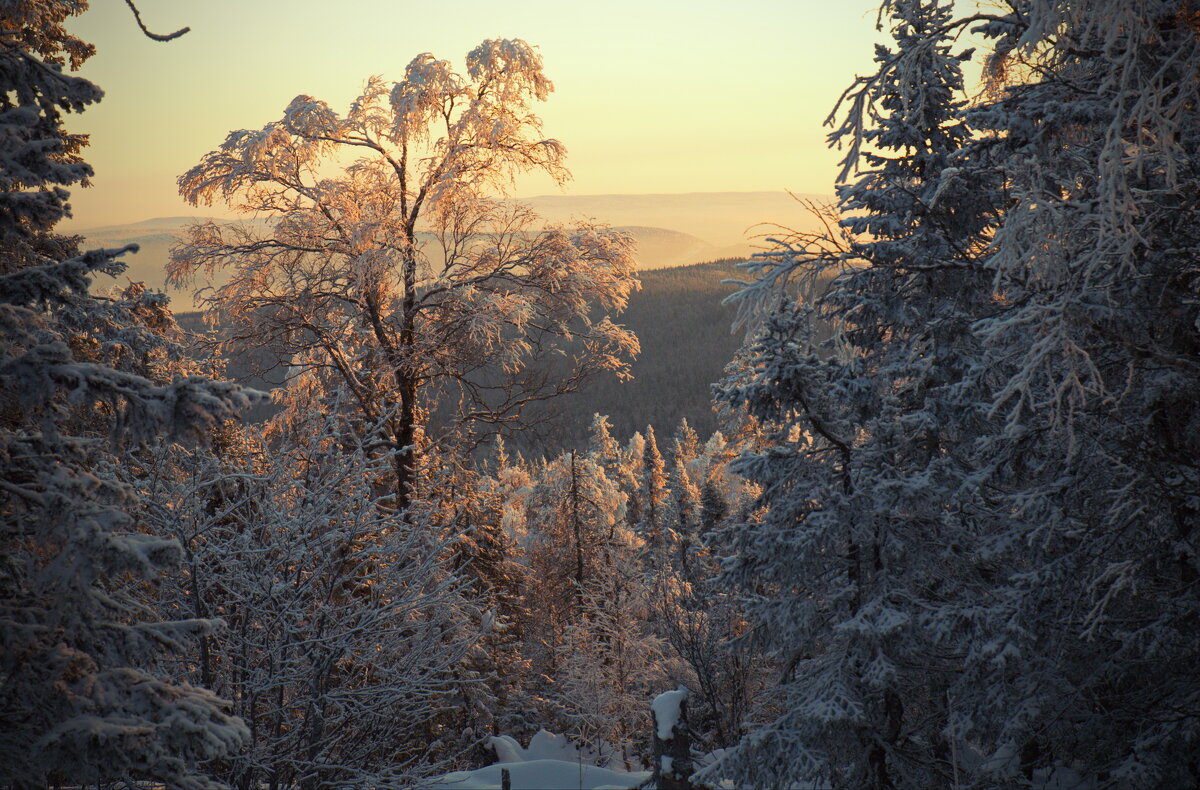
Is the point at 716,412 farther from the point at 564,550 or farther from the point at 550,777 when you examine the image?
the point at 564,550

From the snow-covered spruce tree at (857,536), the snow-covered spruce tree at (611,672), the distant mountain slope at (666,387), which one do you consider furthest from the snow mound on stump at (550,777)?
the distant mountain slope at (666,387)

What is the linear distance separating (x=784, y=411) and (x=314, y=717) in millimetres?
5802

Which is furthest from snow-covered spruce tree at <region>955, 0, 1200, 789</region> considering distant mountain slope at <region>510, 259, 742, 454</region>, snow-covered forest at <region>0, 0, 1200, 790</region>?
distant mountain slope at <region>510, 259, 742, 454</region>

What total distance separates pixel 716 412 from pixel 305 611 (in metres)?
5.32

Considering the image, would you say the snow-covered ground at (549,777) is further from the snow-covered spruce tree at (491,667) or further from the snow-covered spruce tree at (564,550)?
the snow-covered spruce tree at (564,550)

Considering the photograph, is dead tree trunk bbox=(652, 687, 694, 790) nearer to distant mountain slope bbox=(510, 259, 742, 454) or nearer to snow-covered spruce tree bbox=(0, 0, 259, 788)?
snow-covered spruce tree bbox=(0, 0, 259, 788)

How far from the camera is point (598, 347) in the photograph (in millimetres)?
10969

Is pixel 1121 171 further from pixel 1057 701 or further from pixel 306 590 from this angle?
pixel 306 590

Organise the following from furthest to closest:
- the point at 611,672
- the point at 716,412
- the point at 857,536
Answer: the point at 611,672 → the point at 716,412 → the point at 857,536

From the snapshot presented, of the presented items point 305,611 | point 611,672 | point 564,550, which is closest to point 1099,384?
point 305,611

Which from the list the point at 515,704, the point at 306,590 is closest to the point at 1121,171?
the point at 306,590

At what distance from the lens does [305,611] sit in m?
7.25

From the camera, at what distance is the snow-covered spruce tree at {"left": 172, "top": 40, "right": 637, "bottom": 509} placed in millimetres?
9820

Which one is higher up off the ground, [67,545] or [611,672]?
[67,545]
